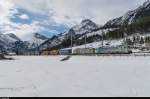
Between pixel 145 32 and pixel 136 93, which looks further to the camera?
pixel 145 32

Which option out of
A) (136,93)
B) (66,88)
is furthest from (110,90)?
(66,88)

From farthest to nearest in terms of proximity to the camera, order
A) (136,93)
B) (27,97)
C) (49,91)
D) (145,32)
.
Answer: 1. (145,32)
2. (49,91)
3. (136,93)
4. (27,97)

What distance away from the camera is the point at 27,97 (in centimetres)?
1204

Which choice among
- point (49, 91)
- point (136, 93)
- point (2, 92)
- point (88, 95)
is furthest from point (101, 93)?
point (2, 92)

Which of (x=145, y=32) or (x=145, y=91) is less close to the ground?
(x=145, y=32)

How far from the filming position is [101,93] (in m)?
13.0

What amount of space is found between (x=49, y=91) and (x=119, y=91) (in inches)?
150

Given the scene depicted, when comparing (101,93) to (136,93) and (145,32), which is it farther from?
(145,32)

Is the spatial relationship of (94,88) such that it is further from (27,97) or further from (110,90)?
(27,97)

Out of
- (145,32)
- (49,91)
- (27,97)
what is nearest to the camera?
(27,97)

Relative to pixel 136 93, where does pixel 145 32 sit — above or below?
above

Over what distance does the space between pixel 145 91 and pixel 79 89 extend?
11.7 feet

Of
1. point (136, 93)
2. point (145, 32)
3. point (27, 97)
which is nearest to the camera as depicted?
point (27, 97)

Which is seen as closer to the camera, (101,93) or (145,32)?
(101,93)
